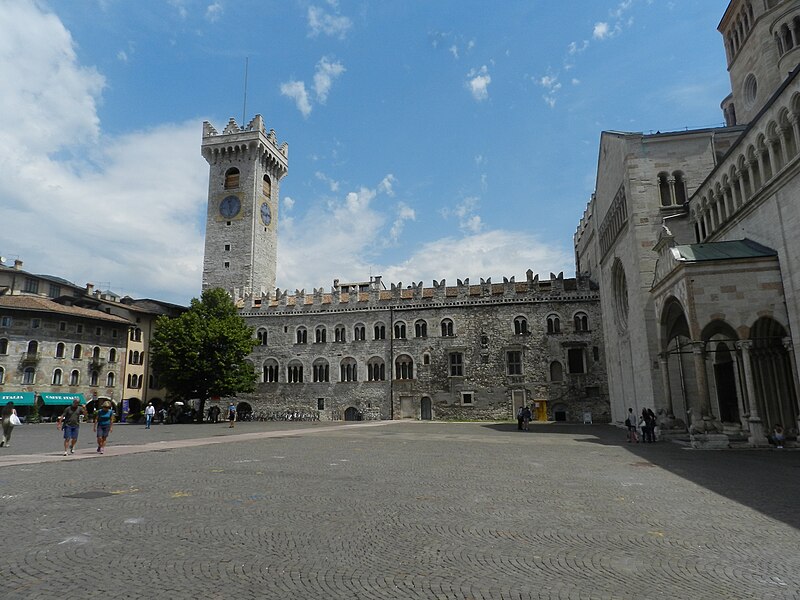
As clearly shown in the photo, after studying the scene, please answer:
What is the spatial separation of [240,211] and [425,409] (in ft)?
103

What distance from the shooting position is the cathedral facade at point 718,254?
61.1 feet

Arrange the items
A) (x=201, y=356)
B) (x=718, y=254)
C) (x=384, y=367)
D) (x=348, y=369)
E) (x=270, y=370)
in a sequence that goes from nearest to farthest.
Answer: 1. (x=718, y=254)
2. (x=201, y=356)
3. (x=384, y=367)
4. (x=348, y=369)
5. (x=270, y=370)

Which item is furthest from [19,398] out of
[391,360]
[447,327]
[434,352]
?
[447,327]

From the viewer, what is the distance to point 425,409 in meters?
48.2

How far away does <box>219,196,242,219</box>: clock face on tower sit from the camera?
60000mm

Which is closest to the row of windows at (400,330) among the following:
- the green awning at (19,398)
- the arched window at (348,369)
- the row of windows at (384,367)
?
the row of windows at (384,367)

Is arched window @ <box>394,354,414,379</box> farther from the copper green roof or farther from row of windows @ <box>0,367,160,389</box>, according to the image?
the copper green roof

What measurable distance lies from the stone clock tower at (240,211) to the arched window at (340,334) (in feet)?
40.7

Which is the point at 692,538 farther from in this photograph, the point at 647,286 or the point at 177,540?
the point at 647,286

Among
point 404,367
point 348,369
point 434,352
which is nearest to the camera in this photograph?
point 434,352

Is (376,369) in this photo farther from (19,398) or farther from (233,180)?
(19,398)

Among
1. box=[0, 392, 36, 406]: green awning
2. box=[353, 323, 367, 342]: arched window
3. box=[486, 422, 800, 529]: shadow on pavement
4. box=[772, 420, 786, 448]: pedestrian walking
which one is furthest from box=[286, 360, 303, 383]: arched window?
box=[772, 420, 786, 448]: pedestrian walking

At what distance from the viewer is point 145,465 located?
45.0ft

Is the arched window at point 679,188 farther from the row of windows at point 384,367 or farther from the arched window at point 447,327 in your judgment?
the arched window at point 447,327
